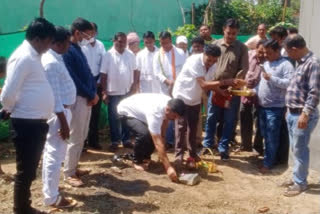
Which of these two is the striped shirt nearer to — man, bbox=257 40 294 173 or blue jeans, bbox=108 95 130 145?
man, bbox=257 40 294 173

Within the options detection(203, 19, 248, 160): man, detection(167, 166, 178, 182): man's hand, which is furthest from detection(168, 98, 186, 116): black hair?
detection(203, 19, 248, 160): man

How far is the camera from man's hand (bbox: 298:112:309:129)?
466 cm

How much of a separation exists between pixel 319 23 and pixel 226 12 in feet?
34.0

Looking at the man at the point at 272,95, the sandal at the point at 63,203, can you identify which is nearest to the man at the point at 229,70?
the man at the point at 272,95

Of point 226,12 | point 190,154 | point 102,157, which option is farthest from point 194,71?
point 226,12

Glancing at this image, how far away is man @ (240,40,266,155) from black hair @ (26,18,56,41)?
3.10 metres

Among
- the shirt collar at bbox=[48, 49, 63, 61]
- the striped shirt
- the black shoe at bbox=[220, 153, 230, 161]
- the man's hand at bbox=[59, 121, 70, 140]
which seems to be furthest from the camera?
the black shoe at bbox=[220, 153, 230, 161]

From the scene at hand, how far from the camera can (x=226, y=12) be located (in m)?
15.5

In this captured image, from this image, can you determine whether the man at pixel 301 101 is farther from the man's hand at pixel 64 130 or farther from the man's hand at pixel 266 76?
the man's hand at pixel 64 130

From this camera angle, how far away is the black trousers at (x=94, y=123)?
6.73m

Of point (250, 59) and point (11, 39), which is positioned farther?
point (11, 39)

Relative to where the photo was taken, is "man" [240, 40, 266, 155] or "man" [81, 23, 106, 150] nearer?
"man" [240, 40, 266, 155]

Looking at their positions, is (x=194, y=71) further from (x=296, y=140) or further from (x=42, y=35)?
(x=42, y=35)

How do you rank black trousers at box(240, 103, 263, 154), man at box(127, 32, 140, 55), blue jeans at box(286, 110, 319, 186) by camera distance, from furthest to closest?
man at box(127, 32, 140, 55) → black trousers at box(240, 103, 263, 154) → blue jeans at box(286, 110, 319, 186)
